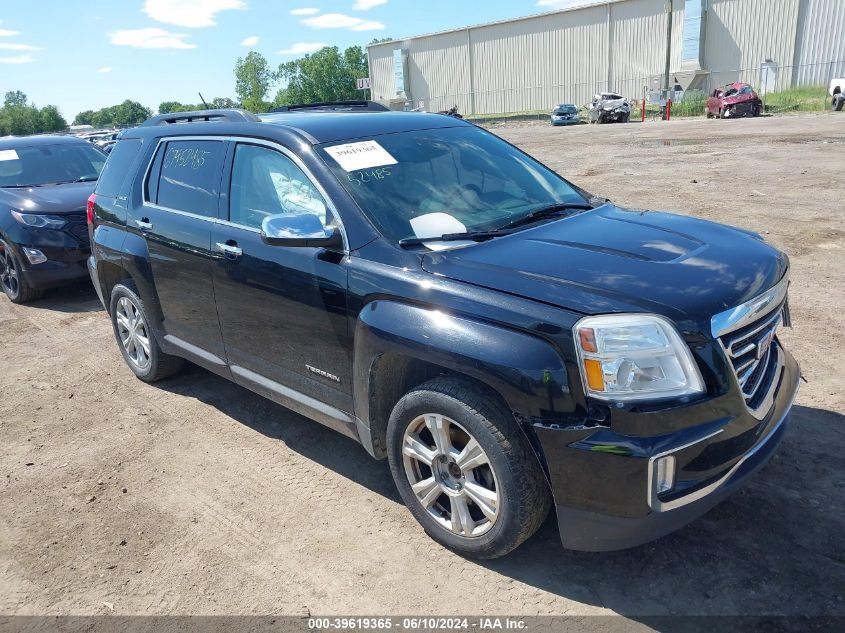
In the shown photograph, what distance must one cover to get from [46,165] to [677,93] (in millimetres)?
44471

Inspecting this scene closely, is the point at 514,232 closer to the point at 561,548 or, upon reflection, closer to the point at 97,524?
the point at 561,548

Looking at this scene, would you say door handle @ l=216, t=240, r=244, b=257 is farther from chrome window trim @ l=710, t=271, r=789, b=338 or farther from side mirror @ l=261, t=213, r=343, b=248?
chrome window trim @ l=710, t=271, r=789, b=338

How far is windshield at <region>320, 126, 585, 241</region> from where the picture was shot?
11.0ft

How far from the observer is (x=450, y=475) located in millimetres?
3008

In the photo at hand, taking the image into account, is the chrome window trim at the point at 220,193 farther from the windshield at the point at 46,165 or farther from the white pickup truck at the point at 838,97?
the white pickup truck at the point at 838,97

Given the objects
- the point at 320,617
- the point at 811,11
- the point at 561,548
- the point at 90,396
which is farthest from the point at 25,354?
the point at 811,11

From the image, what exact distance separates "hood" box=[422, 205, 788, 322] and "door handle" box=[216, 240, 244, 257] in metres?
1.28

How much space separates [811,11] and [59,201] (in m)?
47.7

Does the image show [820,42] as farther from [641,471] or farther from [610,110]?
[641,471]

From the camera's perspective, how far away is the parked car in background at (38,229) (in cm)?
759

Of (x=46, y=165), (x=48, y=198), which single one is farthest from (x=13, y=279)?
(x=46, y=165)

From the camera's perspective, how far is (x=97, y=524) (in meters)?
3.56

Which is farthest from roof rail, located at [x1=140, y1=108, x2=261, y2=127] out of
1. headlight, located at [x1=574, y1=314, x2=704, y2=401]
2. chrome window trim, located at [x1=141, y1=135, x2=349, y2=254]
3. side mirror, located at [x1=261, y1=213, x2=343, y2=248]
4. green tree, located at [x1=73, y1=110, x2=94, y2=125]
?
green tree, located at [x1=73, y1=110, x2=94, y2=125]

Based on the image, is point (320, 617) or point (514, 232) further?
point (514, 232)
